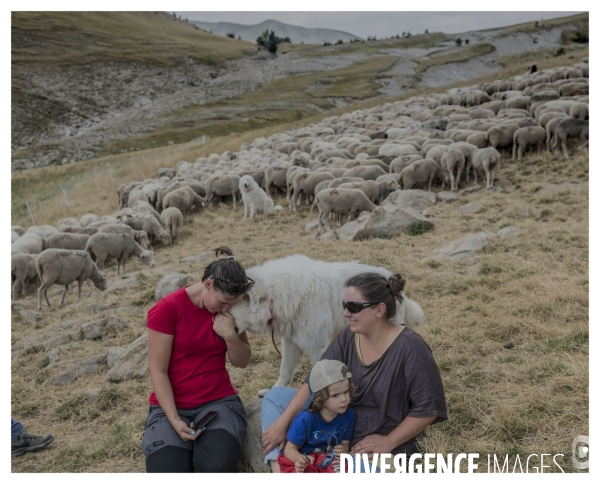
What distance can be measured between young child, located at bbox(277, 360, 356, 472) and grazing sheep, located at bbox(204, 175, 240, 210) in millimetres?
15134

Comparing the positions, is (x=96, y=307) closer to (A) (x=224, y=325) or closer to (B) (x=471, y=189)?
(A) (x=224, y=325)

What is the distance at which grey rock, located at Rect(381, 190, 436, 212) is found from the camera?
1448 cm

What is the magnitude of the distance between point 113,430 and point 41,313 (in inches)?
268

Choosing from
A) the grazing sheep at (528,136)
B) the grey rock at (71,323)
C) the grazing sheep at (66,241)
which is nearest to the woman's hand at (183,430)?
the grey rock at (71,323)

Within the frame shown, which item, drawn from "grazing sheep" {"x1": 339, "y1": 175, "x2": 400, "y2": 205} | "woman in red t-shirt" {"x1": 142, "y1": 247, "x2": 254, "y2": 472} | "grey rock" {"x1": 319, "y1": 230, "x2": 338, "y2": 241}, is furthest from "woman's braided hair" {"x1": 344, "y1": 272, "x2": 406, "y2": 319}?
"grazing sheep" {"x1": 339, "y1": 175, "x2": 400, "y2": 205}

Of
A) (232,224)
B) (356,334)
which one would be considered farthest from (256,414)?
(232,224)

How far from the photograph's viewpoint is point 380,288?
149 inches

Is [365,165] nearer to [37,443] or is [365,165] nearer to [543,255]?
[543,255]

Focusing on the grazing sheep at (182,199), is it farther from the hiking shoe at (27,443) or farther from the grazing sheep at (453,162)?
the hiking shoe at (27,443)

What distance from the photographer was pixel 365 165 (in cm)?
1723

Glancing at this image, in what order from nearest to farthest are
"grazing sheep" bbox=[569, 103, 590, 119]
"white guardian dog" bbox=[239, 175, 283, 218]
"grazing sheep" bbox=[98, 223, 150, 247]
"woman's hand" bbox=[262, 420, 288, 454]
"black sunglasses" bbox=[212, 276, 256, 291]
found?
"woman's hand" bbox=[262, 420, 288, 454] → "black sunglasses" bbox=[212, 276, 256, 291] → "grazing sheep" bbox=[98, 223, 150, 247] → "white guardian dog" bbox=[239, 175, 283, 218] → "grazing sheep" bbox=[569, 103, 590, 119]

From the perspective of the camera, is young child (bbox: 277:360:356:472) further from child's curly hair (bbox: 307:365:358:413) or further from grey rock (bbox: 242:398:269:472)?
grey rock (bbox: 242:398:269:472)

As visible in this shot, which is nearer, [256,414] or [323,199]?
[256,414]

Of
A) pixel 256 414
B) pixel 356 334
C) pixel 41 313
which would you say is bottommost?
pixel 41 313
